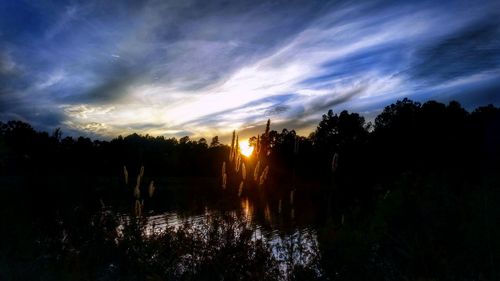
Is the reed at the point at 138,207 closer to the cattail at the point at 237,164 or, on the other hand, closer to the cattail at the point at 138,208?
the cattail at the point at 138,208

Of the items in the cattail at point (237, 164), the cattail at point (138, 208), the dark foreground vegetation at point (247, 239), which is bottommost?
the dark foreground vegetation at point (247, 239)

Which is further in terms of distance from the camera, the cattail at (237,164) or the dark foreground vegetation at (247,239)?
Result: the cattail at (237,164)

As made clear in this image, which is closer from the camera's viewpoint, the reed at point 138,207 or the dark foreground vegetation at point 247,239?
the dark foreground vegetation at point 247,239

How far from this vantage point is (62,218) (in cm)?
900

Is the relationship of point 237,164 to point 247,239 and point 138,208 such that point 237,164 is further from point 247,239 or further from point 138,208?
point 138,208

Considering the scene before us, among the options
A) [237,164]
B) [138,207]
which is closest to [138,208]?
[138,207]

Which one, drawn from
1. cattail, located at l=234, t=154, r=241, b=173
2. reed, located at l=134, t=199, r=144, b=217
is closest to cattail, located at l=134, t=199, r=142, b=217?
reed, located at l=134, t=199, r=144, b=217

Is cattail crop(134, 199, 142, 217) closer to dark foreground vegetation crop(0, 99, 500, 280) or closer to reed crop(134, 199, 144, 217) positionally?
reed crop(134, 199, 144, 217)

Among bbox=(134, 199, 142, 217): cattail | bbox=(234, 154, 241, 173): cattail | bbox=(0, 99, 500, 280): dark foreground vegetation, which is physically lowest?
bbox=(0, 99, 500, 280): dark foreground vegetation

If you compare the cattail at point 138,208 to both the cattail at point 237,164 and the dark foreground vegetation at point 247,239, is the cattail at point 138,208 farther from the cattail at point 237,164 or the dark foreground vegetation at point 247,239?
the cattail at point 237,164

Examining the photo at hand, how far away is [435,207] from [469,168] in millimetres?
15730

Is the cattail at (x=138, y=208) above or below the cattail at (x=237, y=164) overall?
below

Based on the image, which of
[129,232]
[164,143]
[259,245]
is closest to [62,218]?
[129,232]

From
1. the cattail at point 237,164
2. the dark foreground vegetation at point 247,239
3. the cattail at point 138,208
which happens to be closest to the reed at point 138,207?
the cattail at point 138,208
